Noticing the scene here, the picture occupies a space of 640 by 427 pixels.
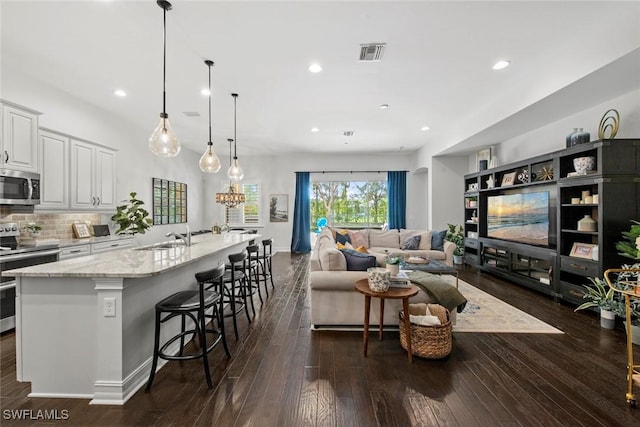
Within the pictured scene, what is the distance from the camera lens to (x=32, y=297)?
2111mm

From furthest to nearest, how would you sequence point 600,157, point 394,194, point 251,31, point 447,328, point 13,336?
point 394,194 → point 600,157 → point 13,336 → point 251,31 → point 447,328

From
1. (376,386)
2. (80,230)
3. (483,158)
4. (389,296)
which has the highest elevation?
(483,158)

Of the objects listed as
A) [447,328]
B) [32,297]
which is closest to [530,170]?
[447,328]

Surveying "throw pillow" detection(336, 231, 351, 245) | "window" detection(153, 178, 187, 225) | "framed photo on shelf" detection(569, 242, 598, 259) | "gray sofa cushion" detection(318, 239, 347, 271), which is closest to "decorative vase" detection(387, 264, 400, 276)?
"gray sofa cushion" detection(318, 239, 347, 271)

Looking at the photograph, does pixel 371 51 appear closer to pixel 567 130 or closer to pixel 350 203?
pixel 567 130

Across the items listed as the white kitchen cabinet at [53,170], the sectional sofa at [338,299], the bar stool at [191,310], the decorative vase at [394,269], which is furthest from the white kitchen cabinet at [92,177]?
the decorative vase at [394,269]

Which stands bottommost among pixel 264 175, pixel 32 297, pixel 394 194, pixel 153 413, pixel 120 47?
pixel 153 413

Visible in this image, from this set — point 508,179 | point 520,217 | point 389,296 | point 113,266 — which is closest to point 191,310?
point 113,266

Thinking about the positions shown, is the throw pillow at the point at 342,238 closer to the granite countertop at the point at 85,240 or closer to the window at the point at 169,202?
the granite countertop at the point at 85,240

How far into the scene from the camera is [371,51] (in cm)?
315

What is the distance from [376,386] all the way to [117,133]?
19.8 ft

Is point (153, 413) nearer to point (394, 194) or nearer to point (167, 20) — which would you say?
point (167, 20)

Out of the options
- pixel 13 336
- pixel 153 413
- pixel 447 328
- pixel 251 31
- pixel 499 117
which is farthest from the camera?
pixel 499 117

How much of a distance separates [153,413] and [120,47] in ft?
11.6
